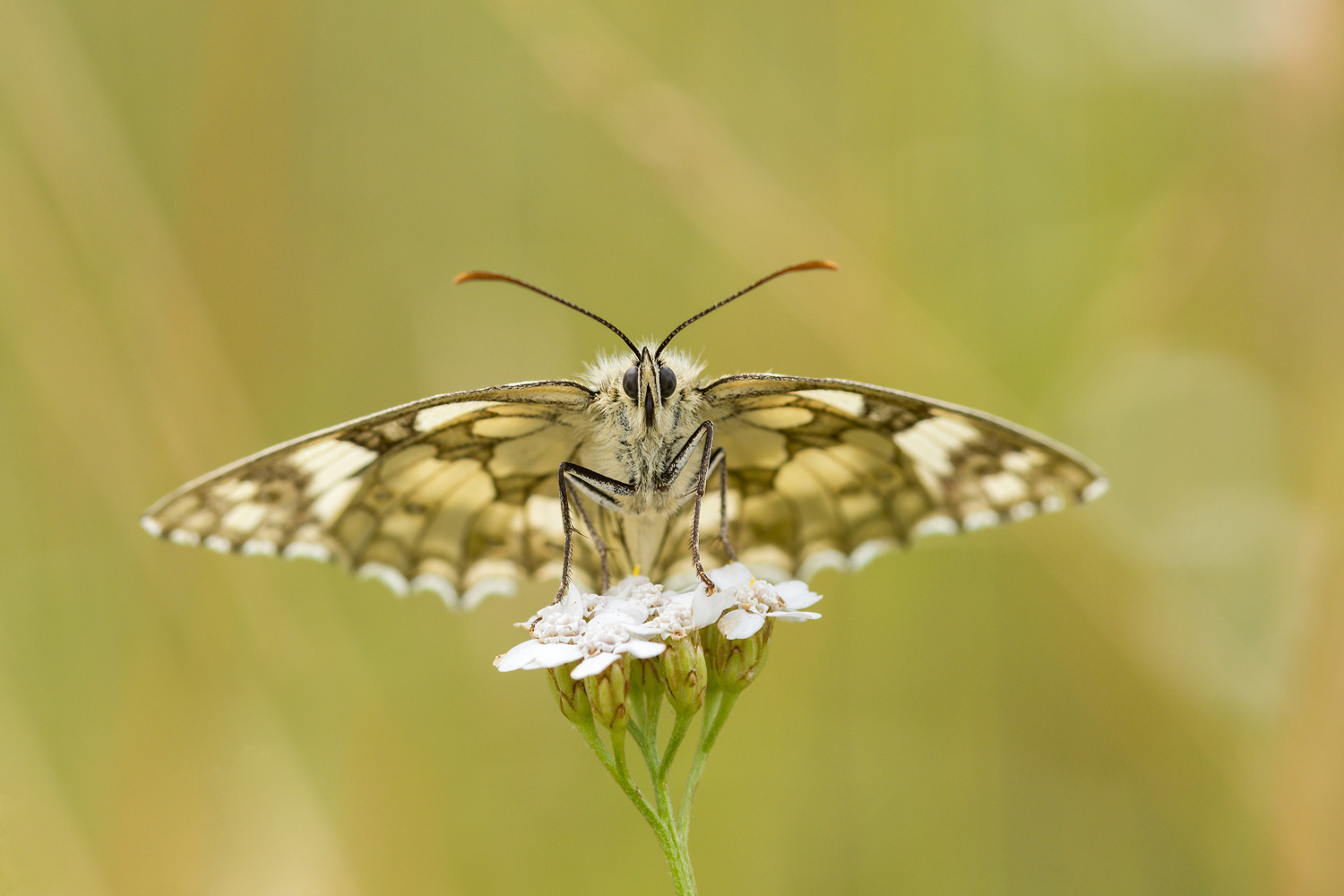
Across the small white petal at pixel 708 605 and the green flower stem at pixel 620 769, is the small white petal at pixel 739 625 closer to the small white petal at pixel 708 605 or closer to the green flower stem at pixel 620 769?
the small white petal at pixel 708 605

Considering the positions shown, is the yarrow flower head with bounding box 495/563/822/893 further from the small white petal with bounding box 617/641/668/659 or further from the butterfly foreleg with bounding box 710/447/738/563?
the butterfly foreleg with bounding box 710/447/738/563

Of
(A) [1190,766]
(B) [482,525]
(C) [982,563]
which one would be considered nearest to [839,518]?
(B) [482,525]

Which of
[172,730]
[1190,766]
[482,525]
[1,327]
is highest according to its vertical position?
[1,327]

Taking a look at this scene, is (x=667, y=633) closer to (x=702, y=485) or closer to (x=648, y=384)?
(x=702, y=485)

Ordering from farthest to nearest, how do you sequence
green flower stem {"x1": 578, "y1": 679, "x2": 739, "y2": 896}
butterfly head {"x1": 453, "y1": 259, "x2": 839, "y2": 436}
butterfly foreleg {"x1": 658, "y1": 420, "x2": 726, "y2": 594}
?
butterfly head {"x1": 453, "y1": 259, "x2": 839, "y2": 436}, butterfly foreleg {"x1": 658, "y1": 420, "x2": 726, "y2": 594}, green flower stem {"x1": 578, "y1": 679, "x2": 739, "y2": 896}

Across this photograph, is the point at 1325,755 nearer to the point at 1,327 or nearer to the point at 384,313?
the point at 384,313

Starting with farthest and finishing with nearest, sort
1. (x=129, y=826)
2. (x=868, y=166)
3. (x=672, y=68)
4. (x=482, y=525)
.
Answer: (x=672, y=68) → (x=868, y=166) → (x=129, y=826) → (x=482, y=525)

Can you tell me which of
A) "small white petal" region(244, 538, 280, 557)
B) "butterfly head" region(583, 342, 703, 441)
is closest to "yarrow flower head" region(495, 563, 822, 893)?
"butterfly head" region(583, 342, 703, 441)
